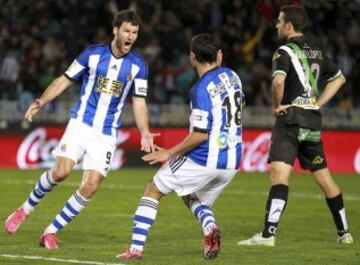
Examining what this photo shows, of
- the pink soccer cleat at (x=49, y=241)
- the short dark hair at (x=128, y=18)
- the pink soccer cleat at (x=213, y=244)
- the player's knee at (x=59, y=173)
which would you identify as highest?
the short dark hair at (x=128, y=18)

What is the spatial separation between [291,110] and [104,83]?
75.4 inches

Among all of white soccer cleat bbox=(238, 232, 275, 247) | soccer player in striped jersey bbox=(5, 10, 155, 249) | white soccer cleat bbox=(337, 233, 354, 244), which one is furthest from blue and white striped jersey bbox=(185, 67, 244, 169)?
white soccer cleat bbox=(337, 233, 354, 244)

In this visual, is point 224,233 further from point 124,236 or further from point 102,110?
point 102,110

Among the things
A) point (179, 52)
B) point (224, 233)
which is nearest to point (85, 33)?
point (179, 52)

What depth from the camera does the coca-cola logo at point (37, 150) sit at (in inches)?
869

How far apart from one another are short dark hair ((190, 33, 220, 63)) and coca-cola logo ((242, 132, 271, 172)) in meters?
13.2

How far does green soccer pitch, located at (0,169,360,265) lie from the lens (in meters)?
9.89

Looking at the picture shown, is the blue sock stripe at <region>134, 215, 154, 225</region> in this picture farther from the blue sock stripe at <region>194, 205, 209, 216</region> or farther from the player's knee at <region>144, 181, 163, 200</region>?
the blue sock stripe at <region>194, 205, 209, 216</region>

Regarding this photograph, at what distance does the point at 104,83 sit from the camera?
10.7m

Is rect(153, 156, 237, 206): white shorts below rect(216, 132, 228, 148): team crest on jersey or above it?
below

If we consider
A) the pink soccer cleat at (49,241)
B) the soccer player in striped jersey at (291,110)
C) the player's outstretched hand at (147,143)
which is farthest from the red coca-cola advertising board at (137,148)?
the player's outstretched hand at (147,143)

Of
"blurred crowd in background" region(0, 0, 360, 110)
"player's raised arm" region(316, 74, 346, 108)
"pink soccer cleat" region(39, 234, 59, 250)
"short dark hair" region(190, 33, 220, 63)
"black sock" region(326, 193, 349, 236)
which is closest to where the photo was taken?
"short dark hair" region(190, 33, 220, 63)

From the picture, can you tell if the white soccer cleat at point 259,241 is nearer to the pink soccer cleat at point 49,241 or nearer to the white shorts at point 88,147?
the white shorts at point 88,147

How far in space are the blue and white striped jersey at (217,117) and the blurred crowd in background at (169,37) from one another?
1321cm
